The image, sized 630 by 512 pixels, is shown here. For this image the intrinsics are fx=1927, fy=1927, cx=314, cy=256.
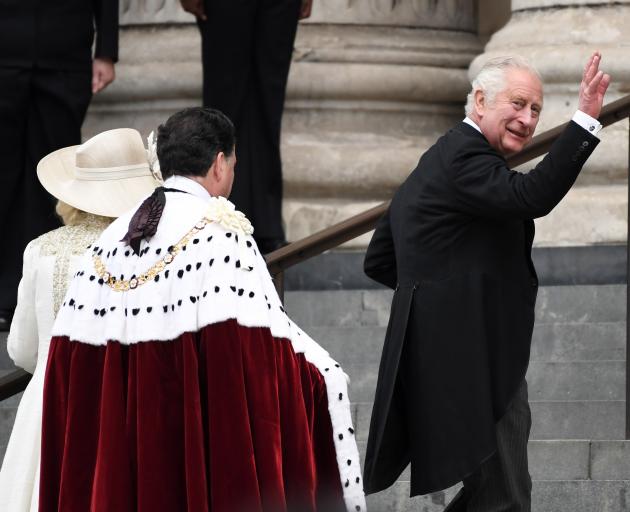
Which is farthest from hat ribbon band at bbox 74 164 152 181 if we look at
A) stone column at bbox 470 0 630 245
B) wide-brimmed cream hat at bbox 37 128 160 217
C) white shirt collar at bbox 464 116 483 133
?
stone column at bbox 470 0 630 245

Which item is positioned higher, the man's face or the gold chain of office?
the man's face

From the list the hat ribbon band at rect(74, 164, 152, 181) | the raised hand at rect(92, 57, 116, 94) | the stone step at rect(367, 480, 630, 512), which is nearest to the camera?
the hat ribbon band at rect(74, 164, 152, 181)

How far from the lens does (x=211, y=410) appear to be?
4297 millimetres

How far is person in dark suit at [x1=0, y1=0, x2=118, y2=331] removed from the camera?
24.2 ft

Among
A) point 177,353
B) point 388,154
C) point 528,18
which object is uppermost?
point 177,353

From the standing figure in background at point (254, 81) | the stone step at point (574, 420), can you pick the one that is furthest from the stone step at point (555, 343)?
the standing figure in background at point (254, 81)

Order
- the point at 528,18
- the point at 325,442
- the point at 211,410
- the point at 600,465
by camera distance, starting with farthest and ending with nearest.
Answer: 1. the point at 528,18
2. the point at 600,465
3. the point at 325,442
4. the point at 211,410

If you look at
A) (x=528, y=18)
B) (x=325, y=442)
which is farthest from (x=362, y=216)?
(x=528, y=18)

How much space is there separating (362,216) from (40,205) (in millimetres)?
1911

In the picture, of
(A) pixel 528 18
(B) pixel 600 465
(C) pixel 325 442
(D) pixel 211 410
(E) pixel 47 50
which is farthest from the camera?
(A) pixel 528 18

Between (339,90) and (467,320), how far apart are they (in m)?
4.37

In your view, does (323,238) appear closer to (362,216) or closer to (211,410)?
(362,216)

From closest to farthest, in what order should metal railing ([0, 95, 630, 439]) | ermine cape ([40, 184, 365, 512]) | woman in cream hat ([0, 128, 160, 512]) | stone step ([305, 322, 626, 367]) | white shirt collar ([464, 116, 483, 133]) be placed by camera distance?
ermine cape ([40, 184, 365, 512]) → white shirt collar ([464, 116, 483, 133]) → woman in cream hat ([0, 128, 160, 512]) → metal railing ([0, 95, 630, 439]) → stone step ([305, 322, 626, 367])

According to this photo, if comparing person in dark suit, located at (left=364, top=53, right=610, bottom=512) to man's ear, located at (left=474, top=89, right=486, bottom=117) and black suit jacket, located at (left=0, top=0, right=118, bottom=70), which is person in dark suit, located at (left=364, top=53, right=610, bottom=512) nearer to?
man's ear, located at (left=474, top=89, right=486, bottom=117)
